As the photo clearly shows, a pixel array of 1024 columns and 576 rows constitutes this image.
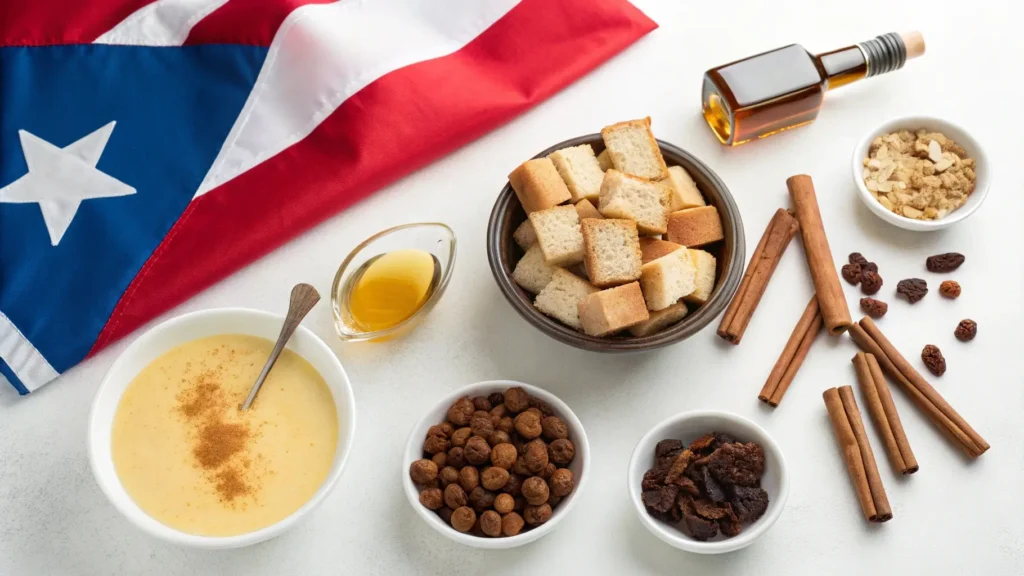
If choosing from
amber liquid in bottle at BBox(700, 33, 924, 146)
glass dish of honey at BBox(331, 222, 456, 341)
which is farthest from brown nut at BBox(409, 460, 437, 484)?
amber liquid in bottle at BBox(700, 33, 924, 146)

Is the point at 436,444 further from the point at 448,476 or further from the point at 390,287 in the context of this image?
the point at 390,287

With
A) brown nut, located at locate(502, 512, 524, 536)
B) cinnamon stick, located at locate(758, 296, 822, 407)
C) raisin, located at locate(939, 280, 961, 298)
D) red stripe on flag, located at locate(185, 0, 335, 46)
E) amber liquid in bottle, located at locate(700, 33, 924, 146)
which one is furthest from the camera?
red stripe on flag, located at locate(185, 0, 335, 46)

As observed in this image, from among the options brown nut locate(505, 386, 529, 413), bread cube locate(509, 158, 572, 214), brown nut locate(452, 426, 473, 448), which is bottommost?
brown nut locate(452, 426, 473, 448)

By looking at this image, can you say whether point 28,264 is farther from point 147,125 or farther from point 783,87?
point 783,87

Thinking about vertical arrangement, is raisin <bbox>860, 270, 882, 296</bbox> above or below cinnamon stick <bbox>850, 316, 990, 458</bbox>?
above

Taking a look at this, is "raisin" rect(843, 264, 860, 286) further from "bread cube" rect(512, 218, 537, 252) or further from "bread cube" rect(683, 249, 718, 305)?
"bread cube" rect(512, 218, 537, 252)

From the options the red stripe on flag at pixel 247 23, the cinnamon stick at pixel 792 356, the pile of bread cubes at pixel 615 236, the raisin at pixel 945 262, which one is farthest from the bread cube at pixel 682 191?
the red stripe on flag at pixel 247 23
